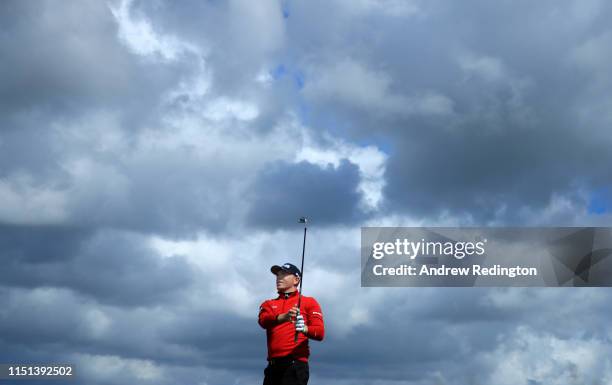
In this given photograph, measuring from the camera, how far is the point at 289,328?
2044 cm

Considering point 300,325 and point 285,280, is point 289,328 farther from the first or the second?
point 285,280

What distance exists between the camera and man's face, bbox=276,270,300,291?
2084 centimetres

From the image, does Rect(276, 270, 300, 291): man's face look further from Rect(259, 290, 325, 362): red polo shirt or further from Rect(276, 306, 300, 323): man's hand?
Rect(276, 306, 300, 323): man's hand

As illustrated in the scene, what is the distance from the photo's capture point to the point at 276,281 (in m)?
21.0

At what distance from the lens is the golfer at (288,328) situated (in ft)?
66.0

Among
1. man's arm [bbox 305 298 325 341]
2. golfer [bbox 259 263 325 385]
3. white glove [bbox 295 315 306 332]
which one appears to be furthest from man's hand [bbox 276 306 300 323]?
man's arm [bbox 305 298 325 341]

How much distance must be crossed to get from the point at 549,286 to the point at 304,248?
29.8 meters

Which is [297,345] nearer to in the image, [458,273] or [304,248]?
[304,248]

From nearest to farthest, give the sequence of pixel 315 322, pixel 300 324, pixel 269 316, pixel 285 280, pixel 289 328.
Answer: pixel 300 324 < pixel 315 322 < pixel 289 328 < pixel 269 316 < pixel 285 280

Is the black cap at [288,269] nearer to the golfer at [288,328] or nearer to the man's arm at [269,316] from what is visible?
the golfer at [288,328]

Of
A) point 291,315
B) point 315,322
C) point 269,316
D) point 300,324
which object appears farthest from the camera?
point 269,316

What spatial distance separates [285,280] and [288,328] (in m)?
1.16

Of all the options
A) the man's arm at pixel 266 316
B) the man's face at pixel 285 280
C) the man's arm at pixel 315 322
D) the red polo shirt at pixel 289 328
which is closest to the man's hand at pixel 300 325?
the man's arm at pixel 315 322

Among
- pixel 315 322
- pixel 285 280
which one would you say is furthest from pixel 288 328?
pixel 285 280
